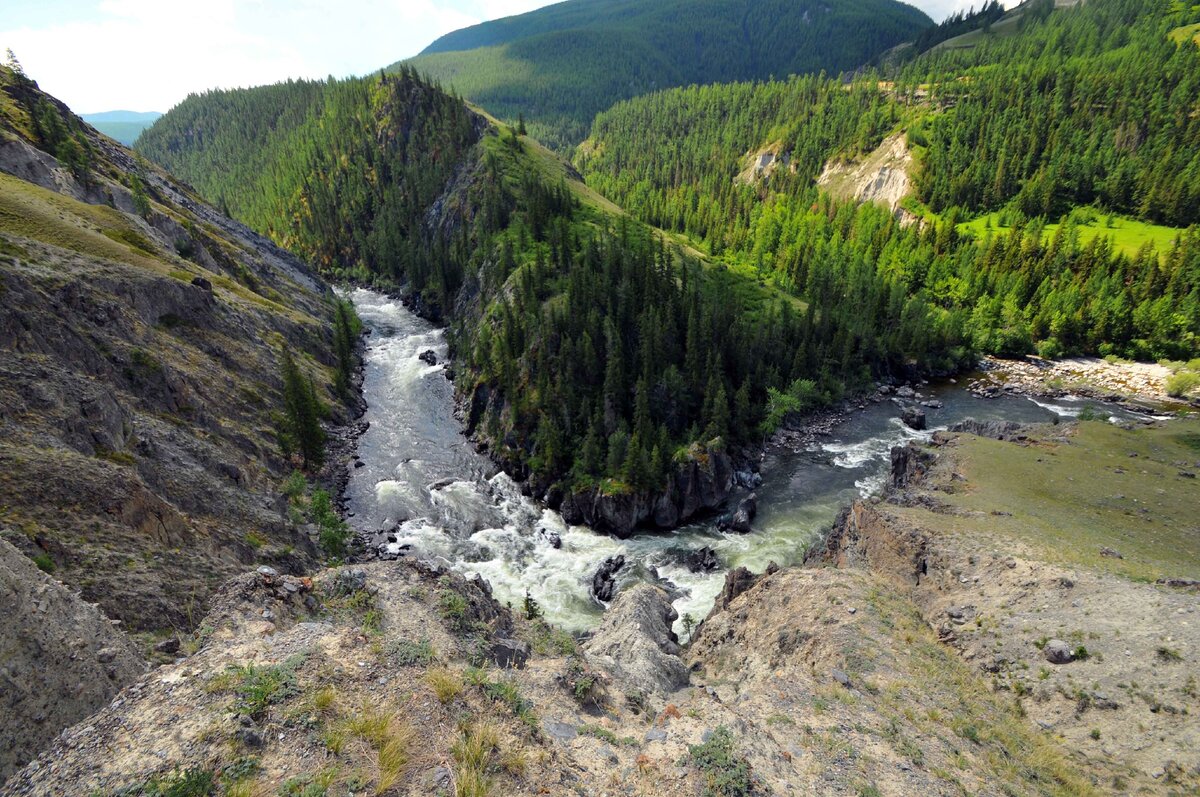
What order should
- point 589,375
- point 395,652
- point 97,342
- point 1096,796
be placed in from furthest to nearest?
point 589,375 < point 97,342 < point 1096,796 < point 395,652

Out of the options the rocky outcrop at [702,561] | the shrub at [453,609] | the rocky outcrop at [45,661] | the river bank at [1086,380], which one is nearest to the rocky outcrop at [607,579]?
the rocky outcrop at [702,561]

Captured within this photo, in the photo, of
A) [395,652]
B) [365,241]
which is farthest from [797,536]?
[365,241]

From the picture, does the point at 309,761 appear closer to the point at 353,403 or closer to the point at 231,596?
the point at 231,596

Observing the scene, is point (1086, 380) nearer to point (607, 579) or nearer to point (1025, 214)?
point (1025, 214)

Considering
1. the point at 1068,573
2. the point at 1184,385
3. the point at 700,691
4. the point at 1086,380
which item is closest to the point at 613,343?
the point at 700,691

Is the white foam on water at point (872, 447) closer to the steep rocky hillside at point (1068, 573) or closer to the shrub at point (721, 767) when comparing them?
the steep rocky hillside at point (1068, 573)

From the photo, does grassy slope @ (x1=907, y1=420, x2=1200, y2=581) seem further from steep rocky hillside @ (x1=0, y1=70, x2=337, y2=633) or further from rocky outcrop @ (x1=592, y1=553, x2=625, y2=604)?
steep rocky hillside @ (x1=0, y1=70, x2=337, y2=633)
